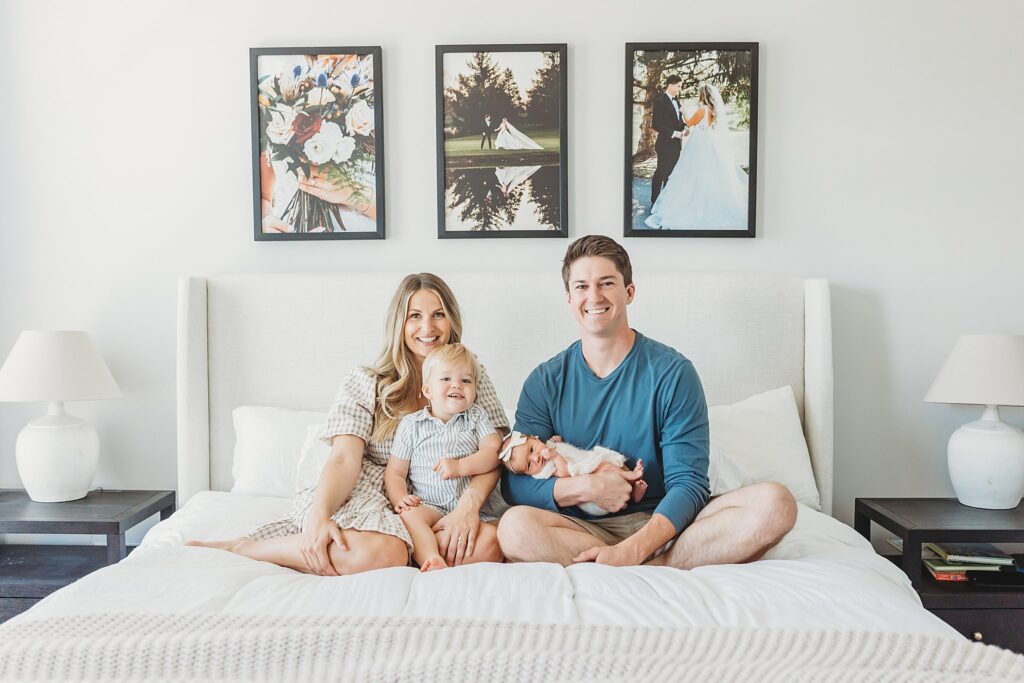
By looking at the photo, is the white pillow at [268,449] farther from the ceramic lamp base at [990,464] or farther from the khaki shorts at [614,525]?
the ceramic lamp base at [990,464]

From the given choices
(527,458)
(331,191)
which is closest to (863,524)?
(527,458)

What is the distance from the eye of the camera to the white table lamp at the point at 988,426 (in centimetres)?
227

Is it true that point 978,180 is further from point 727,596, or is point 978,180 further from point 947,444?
point 727,596

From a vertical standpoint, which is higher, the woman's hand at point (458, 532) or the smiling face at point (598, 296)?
the smiling face at point (598, 296)

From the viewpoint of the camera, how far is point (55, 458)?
2.33 m

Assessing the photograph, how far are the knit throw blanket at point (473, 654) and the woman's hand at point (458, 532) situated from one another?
51 cm

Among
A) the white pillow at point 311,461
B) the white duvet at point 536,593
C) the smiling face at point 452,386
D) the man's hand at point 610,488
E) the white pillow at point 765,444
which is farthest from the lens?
the white pillow at point 765,444

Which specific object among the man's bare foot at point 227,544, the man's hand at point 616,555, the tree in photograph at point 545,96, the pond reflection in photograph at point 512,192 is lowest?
the man's bare foot at point 227,544

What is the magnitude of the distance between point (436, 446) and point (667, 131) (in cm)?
135

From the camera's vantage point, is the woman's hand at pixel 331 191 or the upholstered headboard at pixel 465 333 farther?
the woman's hand at pixel 331 191

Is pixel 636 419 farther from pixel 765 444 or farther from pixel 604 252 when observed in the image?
pixel 765 444

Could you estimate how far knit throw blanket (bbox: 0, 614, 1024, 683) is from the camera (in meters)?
1.05

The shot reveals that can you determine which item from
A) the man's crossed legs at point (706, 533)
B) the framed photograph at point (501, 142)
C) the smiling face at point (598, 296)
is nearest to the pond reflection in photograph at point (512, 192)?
the framed photograph at point (501, 142)

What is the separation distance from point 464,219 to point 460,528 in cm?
119
